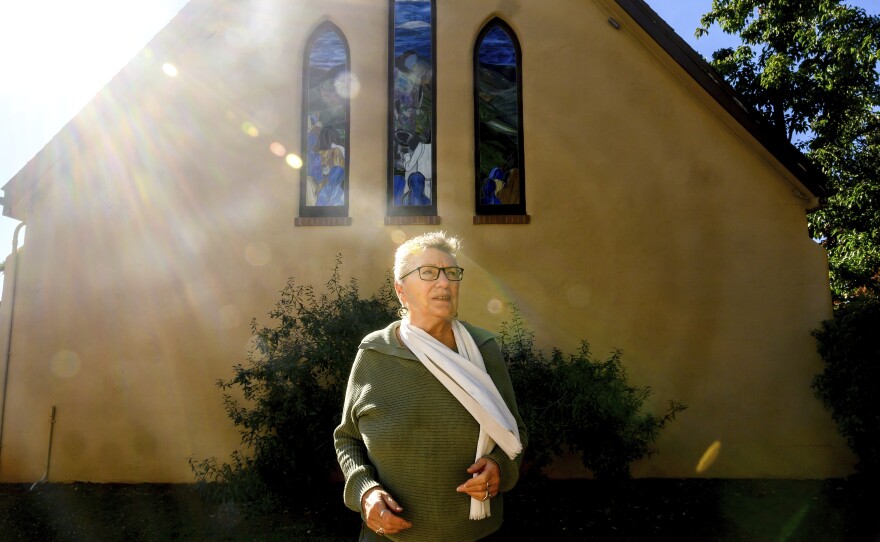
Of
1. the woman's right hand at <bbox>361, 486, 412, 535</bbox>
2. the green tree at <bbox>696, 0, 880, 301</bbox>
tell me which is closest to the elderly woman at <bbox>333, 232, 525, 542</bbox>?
the woman's right hand at <bbox>361, 486, 412, 535</bbox>

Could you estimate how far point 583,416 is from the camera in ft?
17.6

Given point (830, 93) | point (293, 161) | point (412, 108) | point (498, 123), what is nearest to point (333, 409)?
point (293, 161)

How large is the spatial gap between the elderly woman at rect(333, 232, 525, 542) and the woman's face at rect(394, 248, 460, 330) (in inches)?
3.7

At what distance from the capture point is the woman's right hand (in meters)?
2.16

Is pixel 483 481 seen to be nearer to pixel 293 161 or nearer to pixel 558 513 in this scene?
pixel 558 513

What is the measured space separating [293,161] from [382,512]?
5.74m

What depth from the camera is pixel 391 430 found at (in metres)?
2.30

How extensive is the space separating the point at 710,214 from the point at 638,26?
2.48m

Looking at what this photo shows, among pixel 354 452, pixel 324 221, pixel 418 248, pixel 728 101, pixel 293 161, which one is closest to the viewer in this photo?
pixel 354 452

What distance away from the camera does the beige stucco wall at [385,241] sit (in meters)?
6.63

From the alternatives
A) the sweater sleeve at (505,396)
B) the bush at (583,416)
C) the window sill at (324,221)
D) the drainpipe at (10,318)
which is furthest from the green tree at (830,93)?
the drainpipe at (10,318)

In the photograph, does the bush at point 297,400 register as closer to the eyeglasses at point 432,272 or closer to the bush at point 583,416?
the bush at point 583,416

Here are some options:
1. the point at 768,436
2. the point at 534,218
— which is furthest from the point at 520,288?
the point at 768,436

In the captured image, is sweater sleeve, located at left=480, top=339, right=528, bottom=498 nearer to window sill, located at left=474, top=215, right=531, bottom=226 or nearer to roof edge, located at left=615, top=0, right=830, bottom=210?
window sill, located at left=474, top=215, right=531, bottom=226
